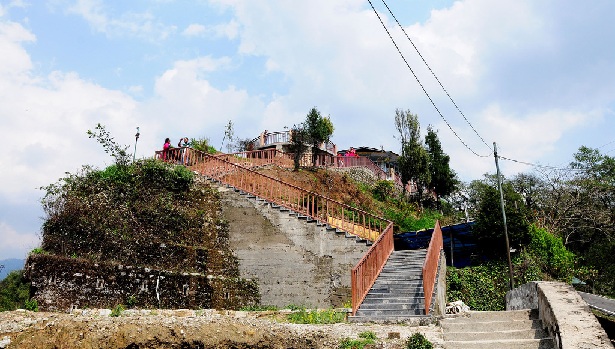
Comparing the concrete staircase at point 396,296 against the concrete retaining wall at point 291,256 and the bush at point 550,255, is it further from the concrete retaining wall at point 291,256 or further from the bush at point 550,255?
the bush at point 550,255

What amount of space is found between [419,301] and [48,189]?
12669mm

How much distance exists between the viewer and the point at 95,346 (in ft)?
25.8

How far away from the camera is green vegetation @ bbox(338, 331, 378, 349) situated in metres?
7.78

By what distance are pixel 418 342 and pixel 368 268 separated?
4.14 metres

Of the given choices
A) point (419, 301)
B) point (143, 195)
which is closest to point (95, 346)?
point (419, 301)

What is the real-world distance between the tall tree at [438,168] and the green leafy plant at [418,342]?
76.5 feet

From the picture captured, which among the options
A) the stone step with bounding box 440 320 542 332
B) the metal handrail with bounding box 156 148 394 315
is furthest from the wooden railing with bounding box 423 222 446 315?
the metal handrail with bounding box 156 148 394 315

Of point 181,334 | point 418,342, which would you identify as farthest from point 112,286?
point 418,342

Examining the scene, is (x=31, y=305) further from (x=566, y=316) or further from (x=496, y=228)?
(x=496, y=228)

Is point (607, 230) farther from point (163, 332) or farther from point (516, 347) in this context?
point (163, 332)

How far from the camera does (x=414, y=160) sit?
2859 centimetres

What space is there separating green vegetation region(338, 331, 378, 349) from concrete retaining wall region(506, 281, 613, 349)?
302 centimetres

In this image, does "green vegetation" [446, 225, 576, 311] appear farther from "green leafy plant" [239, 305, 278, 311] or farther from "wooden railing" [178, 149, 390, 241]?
"green leafy plant" [239, 305, 278, 311]

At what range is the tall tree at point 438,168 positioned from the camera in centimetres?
3061
